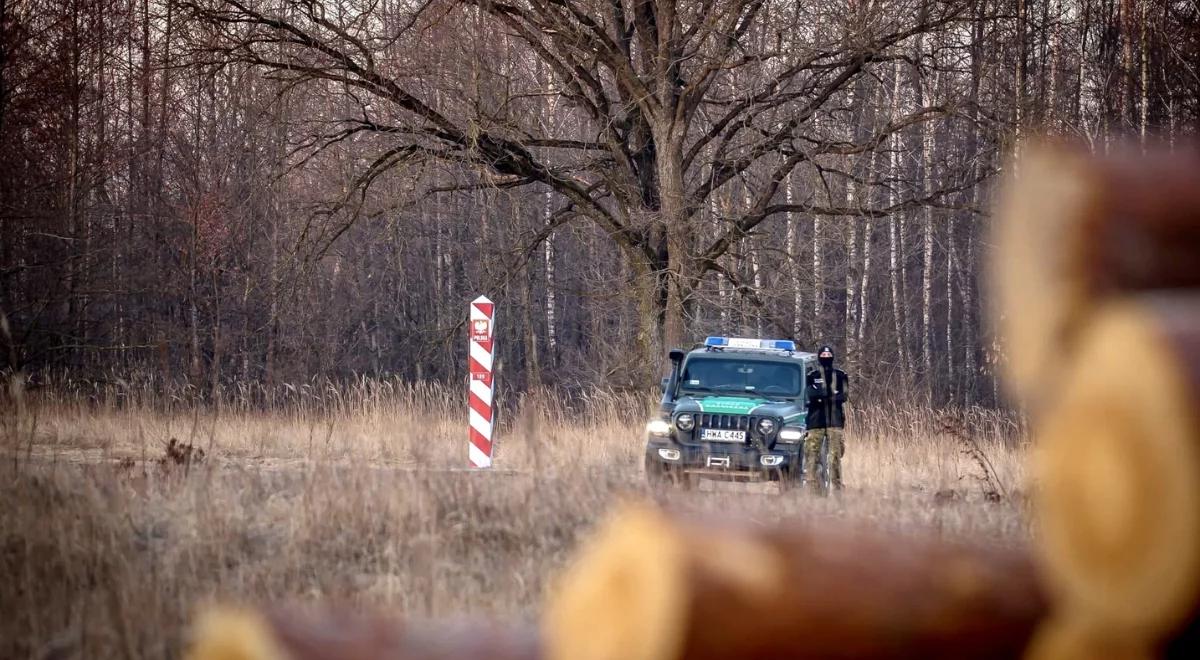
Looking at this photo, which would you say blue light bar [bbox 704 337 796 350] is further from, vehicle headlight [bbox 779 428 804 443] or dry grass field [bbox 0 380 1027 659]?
dry grass field [bbox 0 380 1027 659]

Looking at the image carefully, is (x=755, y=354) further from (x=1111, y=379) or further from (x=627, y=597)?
(x=1111, y=379)

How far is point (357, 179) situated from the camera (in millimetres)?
19906

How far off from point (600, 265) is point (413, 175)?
1768cm

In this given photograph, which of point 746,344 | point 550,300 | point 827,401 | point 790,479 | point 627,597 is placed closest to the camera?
point 627,597

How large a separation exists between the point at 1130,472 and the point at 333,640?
1765mm

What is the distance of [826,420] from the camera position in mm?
13156

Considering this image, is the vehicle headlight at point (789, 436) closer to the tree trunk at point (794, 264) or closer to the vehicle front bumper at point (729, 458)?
the vehicle front bumper at point (729, 458)

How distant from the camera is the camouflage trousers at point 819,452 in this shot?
42.2 ft

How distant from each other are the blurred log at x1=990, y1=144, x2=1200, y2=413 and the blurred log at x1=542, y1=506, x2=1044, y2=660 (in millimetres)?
436

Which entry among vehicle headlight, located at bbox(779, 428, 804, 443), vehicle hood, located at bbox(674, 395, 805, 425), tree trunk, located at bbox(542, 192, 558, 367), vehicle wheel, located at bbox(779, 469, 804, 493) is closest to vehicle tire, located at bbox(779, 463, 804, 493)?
vehicle wheel, located at bbox(779, 469, 804, 493)

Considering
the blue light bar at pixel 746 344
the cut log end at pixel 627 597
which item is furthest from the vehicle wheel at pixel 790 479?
the cut log end at pixel 627 597

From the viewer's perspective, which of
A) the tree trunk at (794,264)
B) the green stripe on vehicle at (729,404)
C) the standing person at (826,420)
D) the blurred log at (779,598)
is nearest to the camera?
the blurred log at (779,598)

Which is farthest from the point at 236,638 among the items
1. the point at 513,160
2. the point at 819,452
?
the point at 513,160

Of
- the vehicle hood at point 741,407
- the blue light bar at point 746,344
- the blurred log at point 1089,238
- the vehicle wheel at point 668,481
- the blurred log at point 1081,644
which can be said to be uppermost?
the blurred log at point 1089,238
